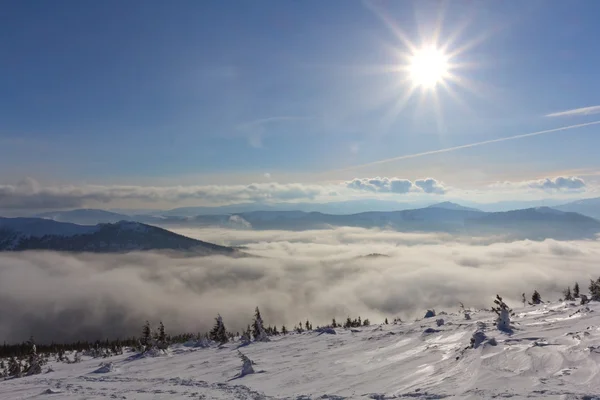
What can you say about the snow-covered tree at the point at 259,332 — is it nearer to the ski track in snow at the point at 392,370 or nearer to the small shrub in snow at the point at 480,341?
the ski track in snow at the point at 392,370

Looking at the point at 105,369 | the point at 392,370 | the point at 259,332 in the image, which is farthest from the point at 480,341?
the point at 259,332

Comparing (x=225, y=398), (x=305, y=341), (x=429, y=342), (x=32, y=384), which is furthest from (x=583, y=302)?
(x=32, y=384)

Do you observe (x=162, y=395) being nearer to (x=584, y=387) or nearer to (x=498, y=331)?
(x=584, y=387)

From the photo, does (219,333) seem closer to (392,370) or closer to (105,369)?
(105,369)

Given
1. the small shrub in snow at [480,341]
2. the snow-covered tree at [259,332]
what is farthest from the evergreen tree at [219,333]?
the small shrub in snow at [480,341]

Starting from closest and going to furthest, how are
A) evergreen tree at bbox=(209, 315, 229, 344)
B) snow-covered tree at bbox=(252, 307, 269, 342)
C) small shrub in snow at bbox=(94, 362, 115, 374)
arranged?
1. small shrub in snow at bbox=(94, 362, 115, 374)
2. snow-covered tree at bbox=(252, 307, 269, 342)
3. evergreen tree at bbox=(209, 315, 229, 344)

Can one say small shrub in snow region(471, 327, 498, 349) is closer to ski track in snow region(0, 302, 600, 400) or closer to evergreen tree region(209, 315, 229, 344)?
ski track in snow region(0, 302, 600, 400)

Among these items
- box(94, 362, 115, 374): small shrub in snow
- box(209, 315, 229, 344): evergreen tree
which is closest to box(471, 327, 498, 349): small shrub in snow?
A: box(94, 362, 115, 374): small shrub in snow

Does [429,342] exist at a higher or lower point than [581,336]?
lower
